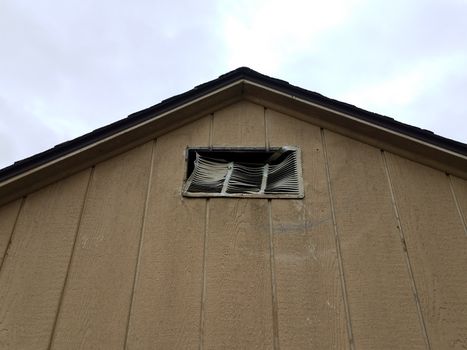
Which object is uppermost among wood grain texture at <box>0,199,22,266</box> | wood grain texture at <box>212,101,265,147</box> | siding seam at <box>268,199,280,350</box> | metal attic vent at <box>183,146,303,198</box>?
wood grain texture at <box>212,101,265,147</box>

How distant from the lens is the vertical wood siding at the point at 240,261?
2.12m

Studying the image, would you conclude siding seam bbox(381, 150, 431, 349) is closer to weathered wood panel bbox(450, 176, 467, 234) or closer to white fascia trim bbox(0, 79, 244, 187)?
weathered wood panel bbox(450, 176, 467, 234)

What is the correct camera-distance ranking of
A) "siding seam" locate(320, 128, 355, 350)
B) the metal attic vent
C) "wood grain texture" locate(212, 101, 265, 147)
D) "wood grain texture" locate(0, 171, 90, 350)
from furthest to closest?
"wood grain texture" locate(212, 101, 265, 147) → the metal attic vent → "wood grain texture" locate(0, 171, 90, 350) → "siding seam" locate(320, 128, 355, 350)

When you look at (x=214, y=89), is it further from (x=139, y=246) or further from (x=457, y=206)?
(x=457, y=206)

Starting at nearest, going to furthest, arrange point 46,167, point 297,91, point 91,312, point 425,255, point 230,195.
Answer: point 91,312 < point 425,255 < point 230,195 < point 46,167 < point 297,91

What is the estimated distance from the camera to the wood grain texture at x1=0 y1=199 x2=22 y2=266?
2579mm

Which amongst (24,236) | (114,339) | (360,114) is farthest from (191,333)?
(360,114)

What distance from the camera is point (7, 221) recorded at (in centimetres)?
272

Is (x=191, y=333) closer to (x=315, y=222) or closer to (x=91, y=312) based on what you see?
(x=91, y=312)

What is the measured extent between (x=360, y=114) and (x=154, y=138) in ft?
5.19

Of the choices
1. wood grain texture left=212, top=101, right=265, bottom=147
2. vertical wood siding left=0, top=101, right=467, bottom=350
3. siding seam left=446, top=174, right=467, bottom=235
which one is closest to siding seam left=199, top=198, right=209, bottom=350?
vertical wood siding left=0, top=101, right=467, bottom=350

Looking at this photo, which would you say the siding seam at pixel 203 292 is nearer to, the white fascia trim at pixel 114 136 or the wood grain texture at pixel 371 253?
the wood grain texture at pixel 371 253

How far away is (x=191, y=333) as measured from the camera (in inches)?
83.4

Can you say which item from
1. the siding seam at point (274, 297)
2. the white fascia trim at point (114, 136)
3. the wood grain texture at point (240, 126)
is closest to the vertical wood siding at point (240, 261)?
the siding seam at point (274, 297)
